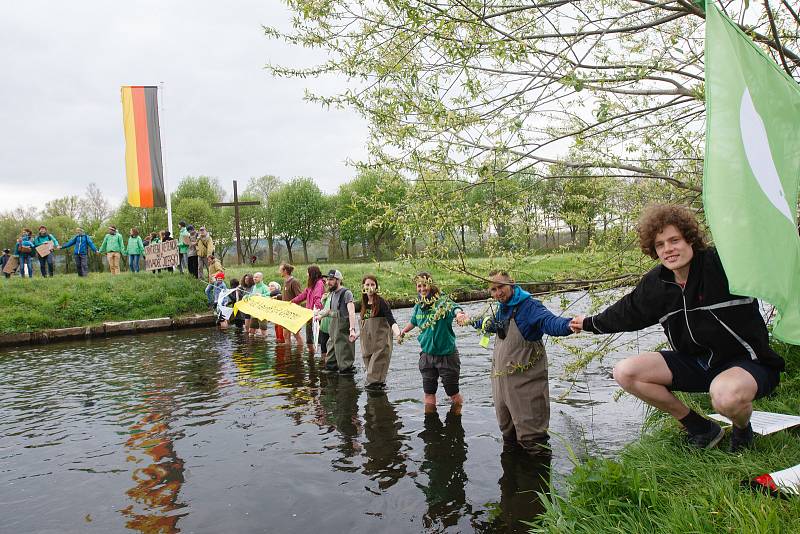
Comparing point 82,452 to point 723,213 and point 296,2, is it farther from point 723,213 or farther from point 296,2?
point 723,213

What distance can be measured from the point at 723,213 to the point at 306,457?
550 centimetres

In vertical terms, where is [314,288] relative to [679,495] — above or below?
above

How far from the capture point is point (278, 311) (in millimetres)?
14922

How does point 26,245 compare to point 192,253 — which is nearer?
point 26,245

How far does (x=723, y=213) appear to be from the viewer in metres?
2.70

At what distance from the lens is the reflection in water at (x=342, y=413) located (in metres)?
6.84

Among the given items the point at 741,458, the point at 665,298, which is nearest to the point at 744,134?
the point at 665,298

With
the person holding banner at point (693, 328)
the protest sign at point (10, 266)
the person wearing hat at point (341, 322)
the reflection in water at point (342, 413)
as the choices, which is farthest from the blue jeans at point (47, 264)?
the person holding banner at point (693, 328)

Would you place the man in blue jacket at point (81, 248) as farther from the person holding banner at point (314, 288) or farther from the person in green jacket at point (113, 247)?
the person holding banner at point (314, 288)

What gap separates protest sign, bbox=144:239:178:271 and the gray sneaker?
2517 centimetres

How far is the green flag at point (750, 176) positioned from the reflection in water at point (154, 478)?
192 inches

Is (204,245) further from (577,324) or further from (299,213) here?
(299,213)

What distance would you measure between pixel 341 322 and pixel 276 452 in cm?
433

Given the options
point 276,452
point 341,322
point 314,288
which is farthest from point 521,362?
point 314,288
